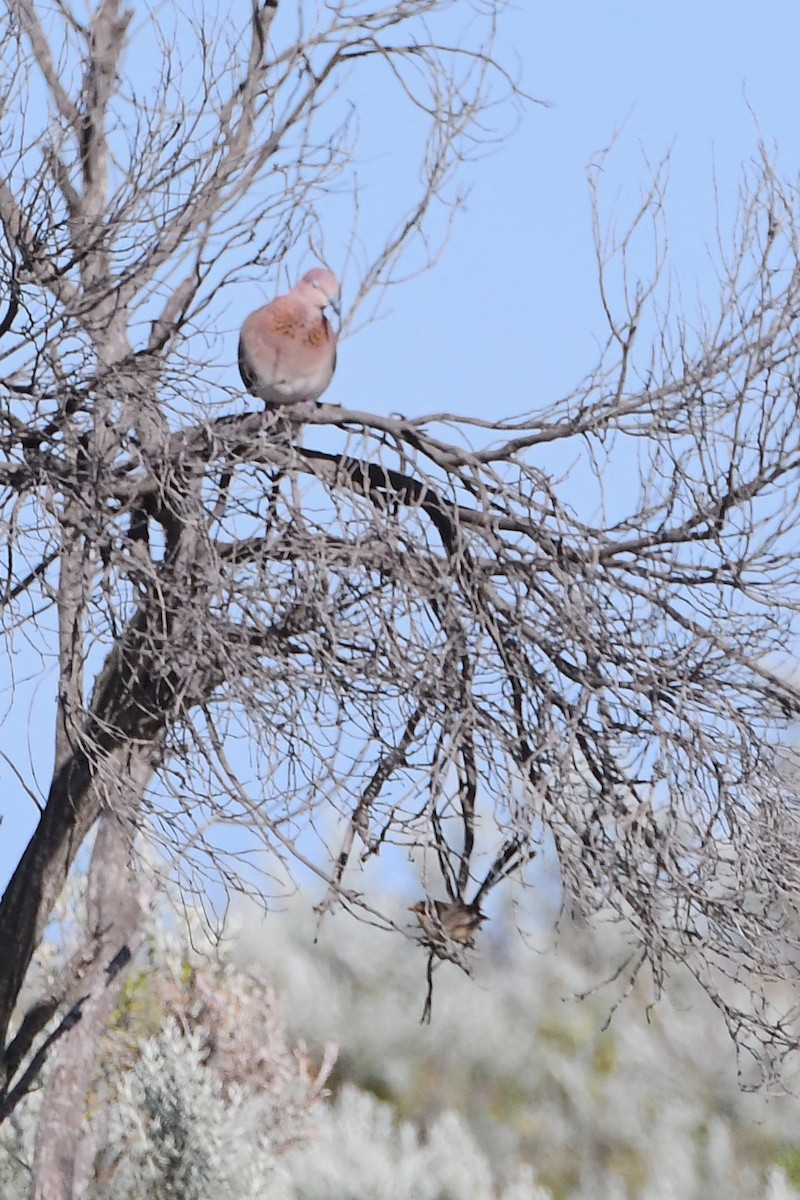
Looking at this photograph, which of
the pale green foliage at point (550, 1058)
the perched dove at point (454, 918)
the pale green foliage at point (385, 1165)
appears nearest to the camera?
the perched dove at point (454, 918)

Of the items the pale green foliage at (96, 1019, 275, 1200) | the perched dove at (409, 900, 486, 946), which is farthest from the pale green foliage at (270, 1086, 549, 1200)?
the perched dove at (409, 900, 486, 946)

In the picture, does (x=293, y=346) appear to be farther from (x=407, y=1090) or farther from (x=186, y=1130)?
(x=407, y=1090)

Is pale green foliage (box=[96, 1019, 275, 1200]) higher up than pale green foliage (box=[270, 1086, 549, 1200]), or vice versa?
pale green foliage (box=[270, 1086, 549, 1200])

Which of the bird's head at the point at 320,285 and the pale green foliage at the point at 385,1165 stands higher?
the bird's head at the point at 320,285

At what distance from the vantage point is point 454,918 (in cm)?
641

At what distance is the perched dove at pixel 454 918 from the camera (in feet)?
20.7

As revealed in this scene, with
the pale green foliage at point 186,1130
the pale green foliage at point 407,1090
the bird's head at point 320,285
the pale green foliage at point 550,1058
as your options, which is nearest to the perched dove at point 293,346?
the bird's head at point 320,285

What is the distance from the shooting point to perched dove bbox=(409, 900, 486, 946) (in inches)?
248

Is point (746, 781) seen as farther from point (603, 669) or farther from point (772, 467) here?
point (772, 467)

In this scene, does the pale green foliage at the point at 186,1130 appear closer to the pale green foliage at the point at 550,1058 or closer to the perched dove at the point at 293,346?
the pale green foliage at the point at 550,1058

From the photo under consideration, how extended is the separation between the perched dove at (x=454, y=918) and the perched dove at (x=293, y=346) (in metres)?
2.09

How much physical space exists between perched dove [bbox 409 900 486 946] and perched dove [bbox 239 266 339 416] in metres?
2.09

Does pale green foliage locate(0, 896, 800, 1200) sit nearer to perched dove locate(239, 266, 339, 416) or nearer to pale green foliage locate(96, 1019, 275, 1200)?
pale green foliage locate(96, 1019, 275, 1200)

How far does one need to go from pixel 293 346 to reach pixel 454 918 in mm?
2404
